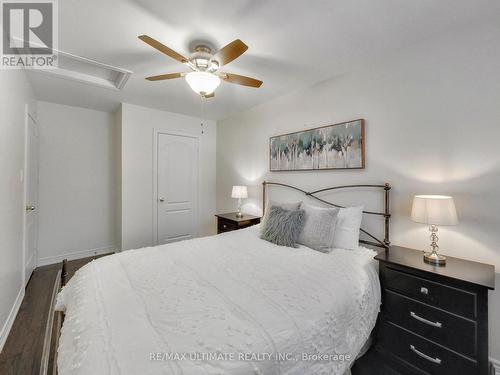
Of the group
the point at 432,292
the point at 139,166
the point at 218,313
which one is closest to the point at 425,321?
the point at 432,292

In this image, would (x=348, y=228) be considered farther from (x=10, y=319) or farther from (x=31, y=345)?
(x=10, y=319)

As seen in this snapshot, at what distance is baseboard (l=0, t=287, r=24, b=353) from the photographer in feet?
5.84

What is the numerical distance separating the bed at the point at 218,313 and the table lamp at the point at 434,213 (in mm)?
444

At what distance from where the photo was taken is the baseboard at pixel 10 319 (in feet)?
5.84

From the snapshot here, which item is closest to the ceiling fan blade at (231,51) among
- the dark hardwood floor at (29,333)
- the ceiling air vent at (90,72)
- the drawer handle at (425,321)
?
the ceiling air vent at (90,72)

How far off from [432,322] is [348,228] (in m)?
0.84

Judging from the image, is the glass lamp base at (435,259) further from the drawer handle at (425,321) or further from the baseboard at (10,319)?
the baseboard at (10,319)

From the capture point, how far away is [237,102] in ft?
11.1

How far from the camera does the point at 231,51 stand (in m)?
1.58

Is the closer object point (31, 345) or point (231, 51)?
point (231, 51)

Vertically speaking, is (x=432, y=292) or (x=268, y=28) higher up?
(x=268, y=28)

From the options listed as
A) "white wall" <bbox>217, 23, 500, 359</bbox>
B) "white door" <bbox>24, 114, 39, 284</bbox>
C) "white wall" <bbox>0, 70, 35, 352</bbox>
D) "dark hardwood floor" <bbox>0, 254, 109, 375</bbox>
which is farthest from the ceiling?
"dark hardwood floor" <bbox>0, 254, 109, 375</bbox>

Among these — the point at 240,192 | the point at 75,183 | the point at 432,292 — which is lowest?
the point at 432,292

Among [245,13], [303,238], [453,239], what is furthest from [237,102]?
[453,239]
